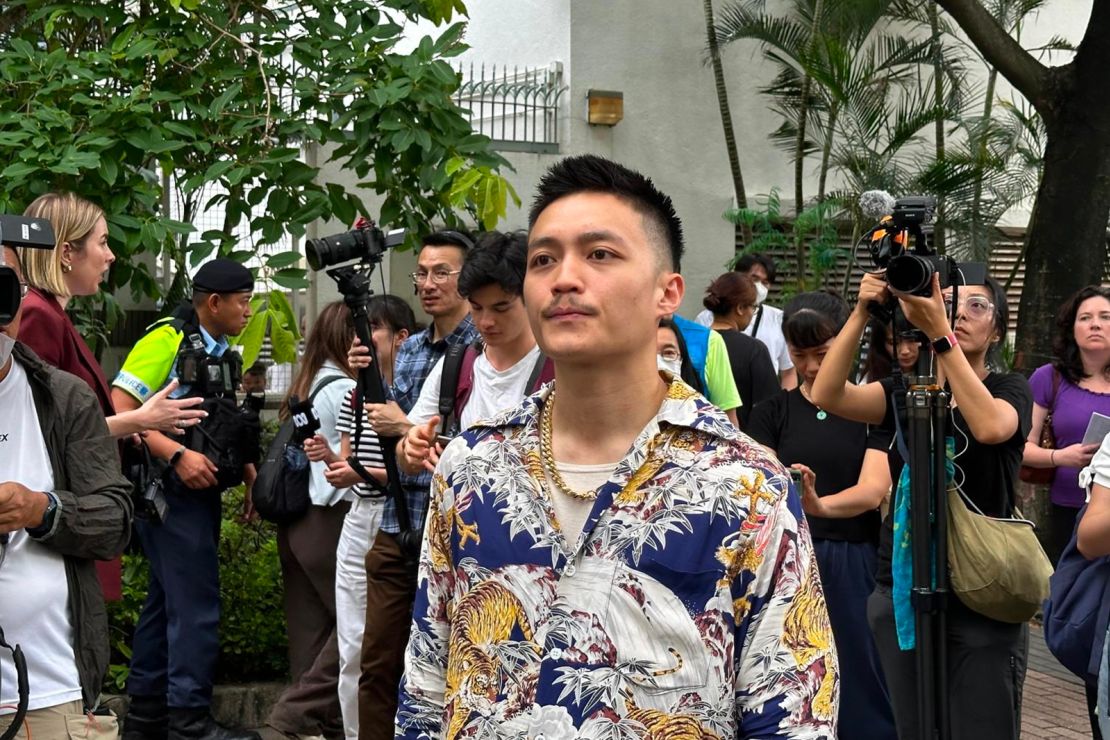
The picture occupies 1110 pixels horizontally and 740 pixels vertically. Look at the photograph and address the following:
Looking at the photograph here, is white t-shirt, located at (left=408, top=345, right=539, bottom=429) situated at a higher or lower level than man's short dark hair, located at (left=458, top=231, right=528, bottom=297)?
lower

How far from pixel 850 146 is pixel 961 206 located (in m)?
1.34

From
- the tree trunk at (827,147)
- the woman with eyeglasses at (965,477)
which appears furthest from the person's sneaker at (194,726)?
the tree trunk at (827,147)

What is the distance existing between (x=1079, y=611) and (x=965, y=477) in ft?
1.92

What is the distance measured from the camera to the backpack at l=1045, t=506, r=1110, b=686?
13.9 ft

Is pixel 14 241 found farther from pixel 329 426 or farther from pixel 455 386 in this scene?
pixel 329 426

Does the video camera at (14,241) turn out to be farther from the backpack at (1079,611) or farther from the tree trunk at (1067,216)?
the tree trunk at (1067,216)

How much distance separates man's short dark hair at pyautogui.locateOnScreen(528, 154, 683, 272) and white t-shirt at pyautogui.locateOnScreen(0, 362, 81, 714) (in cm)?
182

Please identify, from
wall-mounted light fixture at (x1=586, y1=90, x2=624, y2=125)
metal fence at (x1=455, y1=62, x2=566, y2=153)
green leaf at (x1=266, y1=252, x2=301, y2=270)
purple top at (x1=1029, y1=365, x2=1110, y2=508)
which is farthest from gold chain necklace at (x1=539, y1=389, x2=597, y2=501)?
wall-mounted light fixture at (x1=586, y1=90, x2=624, y2=125)

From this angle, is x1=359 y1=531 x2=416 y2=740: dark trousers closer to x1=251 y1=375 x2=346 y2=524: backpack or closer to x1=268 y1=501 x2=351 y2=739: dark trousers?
x1=268 y1=501 x2=351 y2=739: dark trousers

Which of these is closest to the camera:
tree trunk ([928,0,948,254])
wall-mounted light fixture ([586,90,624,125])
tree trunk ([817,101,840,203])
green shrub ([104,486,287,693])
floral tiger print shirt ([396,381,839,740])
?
floral tiger print shirt ([396,381,839,740])

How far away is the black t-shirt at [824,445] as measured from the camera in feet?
18.7

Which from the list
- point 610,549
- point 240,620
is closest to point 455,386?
point 240,620

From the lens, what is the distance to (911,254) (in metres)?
4.47

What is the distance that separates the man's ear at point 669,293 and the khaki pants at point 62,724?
208 centimetres
